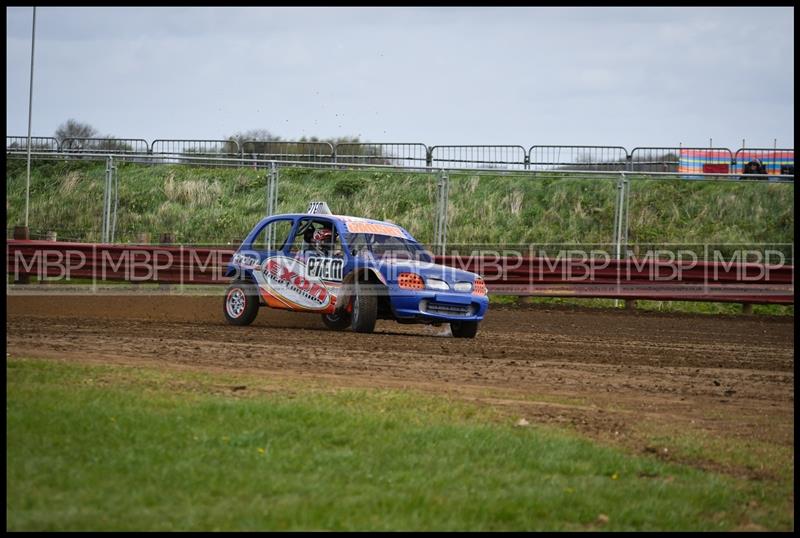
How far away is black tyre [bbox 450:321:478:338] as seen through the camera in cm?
1403

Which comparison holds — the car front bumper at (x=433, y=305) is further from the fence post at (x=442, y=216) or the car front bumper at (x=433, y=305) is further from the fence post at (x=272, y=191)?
the fence post at (x=272, y=191)

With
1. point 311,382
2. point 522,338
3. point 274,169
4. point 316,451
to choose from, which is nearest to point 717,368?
point 522,338

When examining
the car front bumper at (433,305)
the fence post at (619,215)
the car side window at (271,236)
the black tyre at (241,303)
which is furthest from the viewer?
the fence post at (619,215)

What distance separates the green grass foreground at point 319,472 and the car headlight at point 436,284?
204 inches

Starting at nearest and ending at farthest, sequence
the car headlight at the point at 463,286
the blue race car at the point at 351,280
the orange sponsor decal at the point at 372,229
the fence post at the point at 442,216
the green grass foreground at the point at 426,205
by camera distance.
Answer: the blue race car at the point at 351,280 → the car headlight at the point at 463,286 → the orange sponsor decal at the point at 372,229 → the fence post at the point at 442,216 → the green grass foreground at the point at 426,205

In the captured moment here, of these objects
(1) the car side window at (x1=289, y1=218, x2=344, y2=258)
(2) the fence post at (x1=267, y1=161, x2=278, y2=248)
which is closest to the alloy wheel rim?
(1) the car side window at (x1=289, y1=218, x2=344, y2=258)

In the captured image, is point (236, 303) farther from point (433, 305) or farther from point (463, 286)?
point (463, 286)

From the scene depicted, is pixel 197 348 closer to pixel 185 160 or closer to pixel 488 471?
pixel 488 471

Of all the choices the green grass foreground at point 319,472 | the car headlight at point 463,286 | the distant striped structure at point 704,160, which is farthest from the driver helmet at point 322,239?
the distant striped structure at point 704,160

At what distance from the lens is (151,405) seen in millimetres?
7688

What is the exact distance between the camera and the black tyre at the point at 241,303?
14.6 m

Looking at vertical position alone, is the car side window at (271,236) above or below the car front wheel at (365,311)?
above

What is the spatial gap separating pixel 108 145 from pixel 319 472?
89.9 feet

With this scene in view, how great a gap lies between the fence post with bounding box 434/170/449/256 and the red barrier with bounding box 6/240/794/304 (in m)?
0.72
